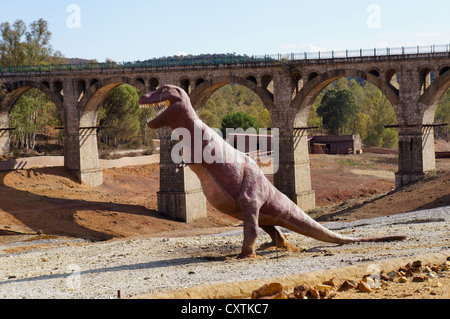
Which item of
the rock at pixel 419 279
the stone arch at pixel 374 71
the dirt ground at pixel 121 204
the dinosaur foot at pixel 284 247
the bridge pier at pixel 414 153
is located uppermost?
the stone arch at pixel 374 71

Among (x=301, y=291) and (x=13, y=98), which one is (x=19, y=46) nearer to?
(x=13, y=98)

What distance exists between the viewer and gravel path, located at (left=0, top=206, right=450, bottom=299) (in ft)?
45.2

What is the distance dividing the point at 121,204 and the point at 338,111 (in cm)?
5391

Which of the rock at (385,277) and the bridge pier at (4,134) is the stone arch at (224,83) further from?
the rock at (385,277)

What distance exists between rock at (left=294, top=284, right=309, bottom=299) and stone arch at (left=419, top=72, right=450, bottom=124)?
26.0m

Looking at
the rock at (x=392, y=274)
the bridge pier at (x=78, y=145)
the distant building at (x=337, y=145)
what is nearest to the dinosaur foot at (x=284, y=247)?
the rock at (x=392, y=274)

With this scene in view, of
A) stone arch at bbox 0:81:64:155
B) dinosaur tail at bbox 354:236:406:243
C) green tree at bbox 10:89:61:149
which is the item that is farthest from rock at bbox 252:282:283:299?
green tree at bbox 10:89:61:149

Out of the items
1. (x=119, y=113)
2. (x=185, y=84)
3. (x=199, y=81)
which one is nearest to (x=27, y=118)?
(x=119, y=113)

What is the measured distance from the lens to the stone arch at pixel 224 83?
39562mm

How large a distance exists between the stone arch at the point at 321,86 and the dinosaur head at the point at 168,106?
21.1 meters

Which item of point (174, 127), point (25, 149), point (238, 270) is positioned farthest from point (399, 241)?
point (25, 149)

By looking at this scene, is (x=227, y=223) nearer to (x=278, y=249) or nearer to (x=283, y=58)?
(x=283, y=58)

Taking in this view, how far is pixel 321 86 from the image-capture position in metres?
38.8

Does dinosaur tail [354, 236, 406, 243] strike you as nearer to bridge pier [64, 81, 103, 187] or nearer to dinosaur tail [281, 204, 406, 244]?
dinosaur tail [281, 204, 406, 244]
